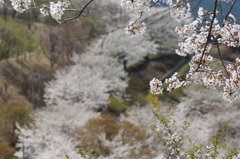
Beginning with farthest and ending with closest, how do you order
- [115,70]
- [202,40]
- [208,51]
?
[115,70]
[202,40]
[208,51]

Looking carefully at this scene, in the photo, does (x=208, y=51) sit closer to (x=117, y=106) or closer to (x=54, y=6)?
(x=54, y=6)

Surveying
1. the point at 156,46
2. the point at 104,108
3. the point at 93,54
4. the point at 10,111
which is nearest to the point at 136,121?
the point at 104,108

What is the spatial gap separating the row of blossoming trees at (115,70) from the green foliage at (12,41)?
199 inches

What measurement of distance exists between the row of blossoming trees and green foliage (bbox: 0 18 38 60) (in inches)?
199

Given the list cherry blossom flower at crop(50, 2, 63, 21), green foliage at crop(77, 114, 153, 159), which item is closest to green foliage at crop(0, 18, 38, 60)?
green foliage at crop(77, 114, 153, 159)

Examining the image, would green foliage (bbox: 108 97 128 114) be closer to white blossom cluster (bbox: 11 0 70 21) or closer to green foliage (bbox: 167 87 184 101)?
green foliage (bbox: 167 87 184 101)

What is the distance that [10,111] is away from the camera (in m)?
20.2

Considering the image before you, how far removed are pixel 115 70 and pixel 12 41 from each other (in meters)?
9.32

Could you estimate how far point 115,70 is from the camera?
3111 centimetres

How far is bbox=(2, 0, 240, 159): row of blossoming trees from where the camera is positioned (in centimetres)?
333

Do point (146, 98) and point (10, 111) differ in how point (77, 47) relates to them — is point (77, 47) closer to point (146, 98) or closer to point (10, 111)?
point (146, 98)

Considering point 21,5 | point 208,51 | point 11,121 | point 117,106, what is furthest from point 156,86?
point 117,106

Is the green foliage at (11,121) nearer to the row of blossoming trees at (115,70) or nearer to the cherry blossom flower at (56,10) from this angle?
the row of blossoming trees at (115,70)

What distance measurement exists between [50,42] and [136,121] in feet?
45.6
